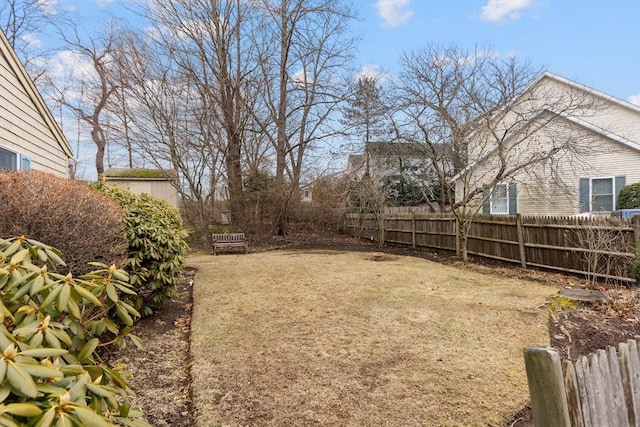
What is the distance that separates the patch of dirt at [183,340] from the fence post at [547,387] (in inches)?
63.3

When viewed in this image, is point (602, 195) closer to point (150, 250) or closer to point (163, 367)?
point (150, 250)

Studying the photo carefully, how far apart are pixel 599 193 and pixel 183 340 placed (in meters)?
15.4

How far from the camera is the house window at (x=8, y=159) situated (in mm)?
5617

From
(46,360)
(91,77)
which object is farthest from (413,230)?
(91,77)

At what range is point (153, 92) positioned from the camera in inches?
565

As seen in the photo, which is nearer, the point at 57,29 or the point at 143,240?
the point at 143,240

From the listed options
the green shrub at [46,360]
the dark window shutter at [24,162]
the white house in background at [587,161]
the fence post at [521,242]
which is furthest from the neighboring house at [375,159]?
the green shrub at [46,360]

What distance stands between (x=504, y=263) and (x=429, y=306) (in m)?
4.95

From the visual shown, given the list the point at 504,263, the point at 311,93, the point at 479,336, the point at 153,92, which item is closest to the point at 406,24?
→ the point at 311,93

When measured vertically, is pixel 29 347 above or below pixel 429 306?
above

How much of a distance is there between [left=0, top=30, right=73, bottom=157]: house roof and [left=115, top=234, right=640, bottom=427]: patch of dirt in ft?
14.0

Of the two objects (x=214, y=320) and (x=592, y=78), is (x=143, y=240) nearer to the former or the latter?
(x=214, y=320)

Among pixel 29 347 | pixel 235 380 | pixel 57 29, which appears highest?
pixel 57 29

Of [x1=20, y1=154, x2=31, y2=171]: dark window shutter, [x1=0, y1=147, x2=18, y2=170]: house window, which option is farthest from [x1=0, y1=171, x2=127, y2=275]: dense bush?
[x1=20, y1=154, x2=31, y2=171]: dark window shutter
